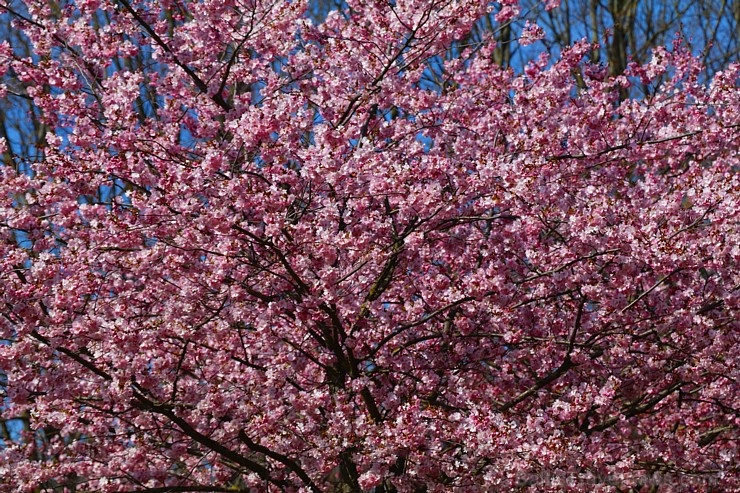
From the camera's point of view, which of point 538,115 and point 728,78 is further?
point 728,78

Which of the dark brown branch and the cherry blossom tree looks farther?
the dark brown branch

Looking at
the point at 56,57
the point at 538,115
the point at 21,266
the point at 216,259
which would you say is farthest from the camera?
the point at 538,115

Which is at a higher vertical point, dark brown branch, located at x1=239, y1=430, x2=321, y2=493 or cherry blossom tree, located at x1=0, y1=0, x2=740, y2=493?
cherry blossom tree, located at x1=0, y1=0, x2=740, y2=493

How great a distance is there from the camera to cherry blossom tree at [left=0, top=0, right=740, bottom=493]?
5938mm

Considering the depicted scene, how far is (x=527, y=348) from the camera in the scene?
7418 millimetres

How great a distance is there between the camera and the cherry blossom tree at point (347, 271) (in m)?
5.94

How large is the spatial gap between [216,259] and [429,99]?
2571 mm

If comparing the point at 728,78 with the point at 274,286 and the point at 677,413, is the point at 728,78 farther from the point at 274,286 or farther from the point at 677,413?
the point at 274,286

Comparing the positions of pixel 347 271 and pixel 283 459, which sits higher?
pixel 347 271

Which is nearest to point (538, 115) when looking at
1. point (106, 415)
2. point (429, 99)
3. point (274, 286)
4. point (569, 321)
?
point (429, 99)

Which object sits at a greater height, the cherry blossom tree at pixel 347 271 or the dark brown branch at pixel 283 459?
the cherry blossom tree at pixel 347 271

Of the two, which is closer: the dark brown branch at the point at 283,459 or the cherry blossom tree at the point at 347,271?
the cherry blossom tree at the point at 347,271

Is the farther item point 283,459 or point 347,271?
point 347,271

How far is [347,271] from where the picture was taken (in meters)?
6.48
